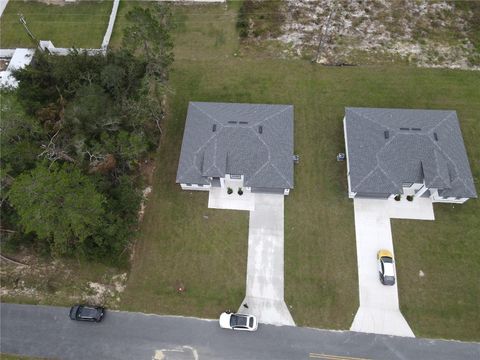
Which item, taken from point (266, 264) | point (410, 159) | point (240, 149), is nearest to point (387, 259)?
point (410, 159)

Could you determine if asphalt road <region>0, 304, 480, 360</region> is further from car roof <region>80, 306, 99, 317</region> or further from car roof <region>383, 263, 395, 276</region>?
car roof <region>383, 263, 395, 276</region>

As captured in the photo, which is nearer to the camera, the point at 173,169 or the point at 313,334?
the point at 313,334

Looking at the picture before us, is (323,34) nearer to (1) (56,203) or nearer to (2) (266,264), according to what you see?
(2) (266,264)

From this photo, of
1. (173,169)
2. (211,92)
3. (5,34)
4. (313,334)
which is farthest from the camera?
(5,34)

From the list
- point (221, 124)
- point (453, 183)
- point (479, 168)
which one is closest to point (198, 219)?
point (221, 124)

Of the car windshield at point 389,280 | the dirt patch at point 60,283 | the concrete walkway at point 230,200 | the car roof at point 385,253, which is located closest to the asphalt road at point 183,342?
the dirt patch at point 60,283

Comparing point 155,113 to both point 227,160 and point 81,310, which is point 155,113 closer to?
point 227,160

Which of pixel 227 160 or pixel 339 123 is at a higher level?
pixel 339 123
